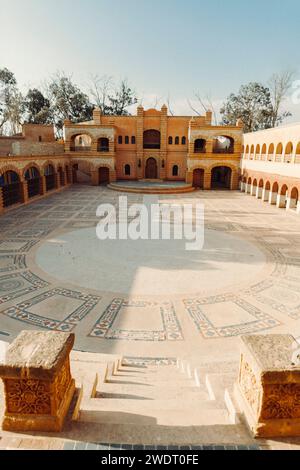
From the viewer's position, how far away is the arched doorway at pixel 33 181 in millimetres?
22953

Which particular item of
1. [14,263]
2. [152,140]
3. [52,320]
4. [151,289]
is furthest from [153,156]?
[52,320]

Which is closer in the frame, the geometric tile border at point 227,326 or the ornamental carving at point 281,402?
the ornamental carving at point 281,402

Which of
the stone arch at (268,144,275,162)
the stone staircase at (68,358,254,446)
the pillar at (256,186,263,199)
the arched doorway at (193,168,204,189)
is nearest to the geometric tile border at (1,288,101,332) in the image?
the stone staircase at (68,358,254,446)

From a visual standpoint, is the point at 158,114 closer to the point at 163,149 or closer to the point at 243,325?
the point at 163,149

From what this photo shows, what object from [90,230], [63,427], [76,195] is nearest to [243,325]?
[63,427]

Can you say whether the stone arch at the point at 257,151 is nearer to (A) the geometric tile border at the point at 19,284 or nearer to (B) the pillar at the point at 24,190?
(B) the pillar at the point at 24,190

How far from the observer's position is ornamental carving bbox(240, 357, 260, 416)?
2840mm

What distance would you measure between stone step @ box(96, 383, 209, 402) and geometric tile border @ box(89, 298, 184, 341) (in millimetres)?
2235

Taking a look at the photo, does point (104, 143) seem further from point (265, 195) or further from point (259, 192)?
point (265, 195)

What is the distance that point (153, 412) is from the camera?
324 cm

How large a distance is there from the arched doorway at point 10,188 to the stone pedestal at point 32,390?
18.5 meters

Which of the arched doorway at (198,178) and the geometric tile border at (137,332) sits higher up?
the arched doorway at (198,178)

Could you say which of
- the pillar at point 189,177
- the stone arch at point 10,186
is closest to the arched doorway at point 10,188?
the stone arch at point 10,186

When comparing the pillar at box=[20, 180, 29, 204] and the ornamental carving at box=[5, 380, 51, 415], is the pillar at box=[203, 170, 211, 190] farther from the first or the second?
the ornamental carving at box=[5, 380, 51, 415]
